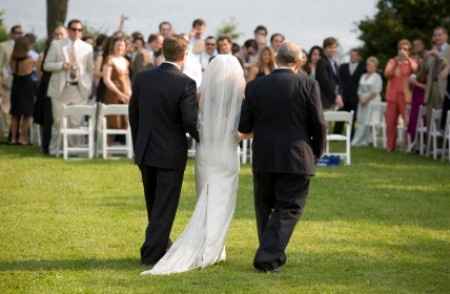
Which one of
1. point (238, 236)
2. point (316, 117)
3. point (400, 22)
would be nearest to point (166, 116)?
point (316, 117)

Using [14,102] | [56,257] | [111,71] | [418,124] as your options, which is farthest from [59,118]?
[56,257]

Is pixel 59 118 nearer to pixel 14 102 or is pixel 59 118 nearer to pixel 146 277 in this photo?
pixel 14 102

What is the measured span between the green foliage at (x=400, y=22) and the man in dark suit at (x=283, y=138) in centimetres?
2636

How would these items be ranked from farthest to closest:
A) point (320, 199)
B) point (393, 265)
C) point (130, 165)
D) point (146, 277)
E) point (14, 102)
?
point (14, 102) < point (130, 165) < point (320, 199) < point (393, 265) < point (146, 277)

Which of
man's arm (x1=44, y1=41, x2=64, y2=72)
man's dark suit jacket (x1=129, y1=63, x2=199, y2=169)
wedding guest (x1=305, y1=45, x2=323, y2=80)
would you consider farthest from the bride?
wedding guest (x1=305, y1=45, x2=323, y2=80)

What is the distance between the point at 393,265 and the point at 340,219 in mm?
2857

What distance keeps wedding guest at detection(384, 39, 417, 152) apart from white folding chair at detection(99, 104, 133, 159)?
18.5 feet

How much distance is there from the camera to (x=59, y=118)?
827 inches

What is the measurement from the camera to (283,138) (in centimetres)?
953

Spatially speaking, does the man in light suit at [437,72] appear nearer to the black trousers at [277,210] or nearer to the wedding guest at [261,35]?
the wedding guest at [261,35]

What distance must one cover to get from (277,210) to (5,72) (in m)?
17.0

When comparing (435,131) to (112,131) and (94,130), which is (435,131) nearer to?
(112,131)

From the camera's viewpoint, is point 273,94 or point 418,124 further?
point 418,124

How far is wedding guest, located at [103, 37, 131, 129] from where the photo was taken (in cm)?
2062
